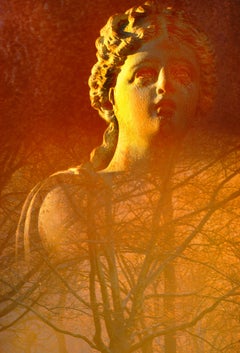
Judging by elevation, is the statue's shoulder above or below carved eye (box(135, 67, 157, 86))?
below

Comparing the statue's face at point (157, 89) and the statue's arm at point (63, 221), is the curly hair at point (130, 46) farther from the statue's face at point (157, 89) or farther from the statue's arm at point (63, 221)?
the statue's arm at point (63, 221)

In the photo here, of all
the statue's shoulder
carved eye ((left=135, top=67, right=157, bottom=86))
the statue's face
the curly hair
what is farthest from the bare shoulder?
carved eye ((left=135, top=67, right=157, bottom=86))

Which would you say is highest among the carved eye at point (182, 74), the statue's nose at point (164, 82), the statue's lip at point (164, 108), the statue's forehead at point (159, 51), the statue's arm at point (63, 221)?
the statue's forehead at point (159, 51)

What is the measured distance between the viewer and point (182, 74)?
7.16 ft

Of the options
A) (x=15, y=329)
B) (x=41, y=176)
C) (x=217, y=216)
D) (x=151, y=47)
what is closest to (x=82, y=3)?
(x=151, y=47)

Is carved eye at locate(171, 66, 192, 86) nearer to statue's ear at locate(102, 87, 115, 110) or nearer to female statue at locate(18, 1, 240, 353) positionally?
female statue at locate(18, 1, 240, 353)

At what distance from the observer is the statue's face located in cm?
216

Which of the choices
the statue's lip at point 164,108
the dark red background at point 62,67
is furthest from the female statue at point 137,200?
the dark red background at point 62,67

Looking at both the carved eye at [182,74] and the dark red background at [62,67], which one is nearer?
the carved eye at [182,74]

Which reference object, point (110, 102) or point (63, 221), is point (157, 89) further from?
point (63, 221)

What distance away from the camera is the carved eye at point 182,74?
85.4 inches

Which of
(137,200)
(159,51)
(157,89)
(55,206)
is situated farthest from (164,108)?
(55,206)

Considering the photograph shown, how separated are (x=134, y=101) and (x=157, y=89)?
75 millimetres

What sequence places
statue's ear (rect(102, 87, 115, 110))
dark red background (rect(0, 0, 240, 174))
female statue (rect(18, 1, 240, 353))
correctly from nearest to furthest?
female statue (rect(18, 1, 240, 353))
statue's ear (rect(102, 87, 115, 110))
dark red background (rect(0, 0, 240, 174))
